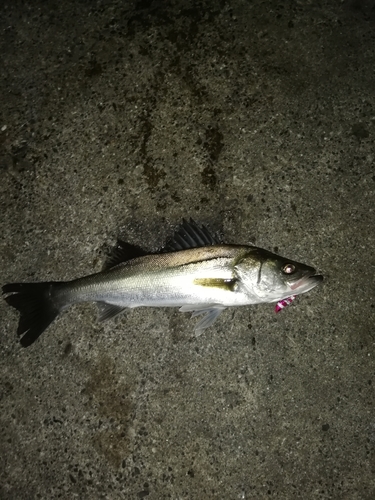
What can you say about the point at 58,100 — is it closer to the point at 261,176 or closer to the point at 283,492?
the point at 261,176

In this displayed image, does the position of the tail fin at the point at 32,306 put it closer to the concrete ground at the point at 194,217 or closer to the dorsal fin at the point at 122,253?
the concrete ground at the point at 194,217

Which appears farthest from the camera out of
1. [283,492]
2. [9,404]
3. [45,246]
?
[45,246]

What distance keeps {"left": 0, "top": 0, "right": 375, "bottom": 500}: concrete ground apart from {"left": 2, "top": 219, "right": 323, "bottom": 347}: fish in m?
0.32

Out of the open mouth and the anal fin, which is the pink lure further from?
the anal fin

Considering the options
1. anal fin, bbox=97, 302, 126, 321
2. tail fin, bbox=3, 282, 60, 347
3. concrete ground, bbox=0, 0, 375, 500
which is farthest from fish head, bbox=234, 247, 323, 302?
tail fin, bbox=3, 282, 60, 347

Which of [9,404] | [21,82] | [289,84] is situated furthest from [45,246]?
[289,84]

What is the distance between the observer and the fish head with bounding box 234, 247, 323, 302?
107 inches

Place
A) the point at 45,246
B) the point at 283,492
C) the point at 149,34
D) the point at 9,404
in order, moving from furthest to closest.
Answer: the point at 149,34 → the point at 45,246 → the point at 9,404 → the point at 283,492

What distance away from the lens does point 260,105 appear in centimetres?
344

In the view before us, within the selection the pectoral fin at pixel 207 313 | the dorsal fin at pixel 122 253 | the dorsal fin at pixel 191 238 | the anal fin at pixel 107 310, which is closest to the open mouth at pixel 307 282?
the pectoral fin at pixel 207 313

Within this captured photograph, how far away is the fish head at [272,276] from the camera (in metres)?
2.71

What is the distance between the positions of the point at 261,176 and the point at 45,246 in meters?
1.96

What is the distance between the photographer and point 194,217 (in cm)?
327

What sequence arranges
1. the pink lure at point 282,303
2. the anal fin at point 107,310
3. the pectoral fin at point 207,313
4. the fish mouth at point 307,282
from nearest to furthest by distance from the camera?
the fish mouth at point 307,282 < the pectoral fin at point 207,313 < the anal fin at point 107,310 < the pink lure at point 282,303
